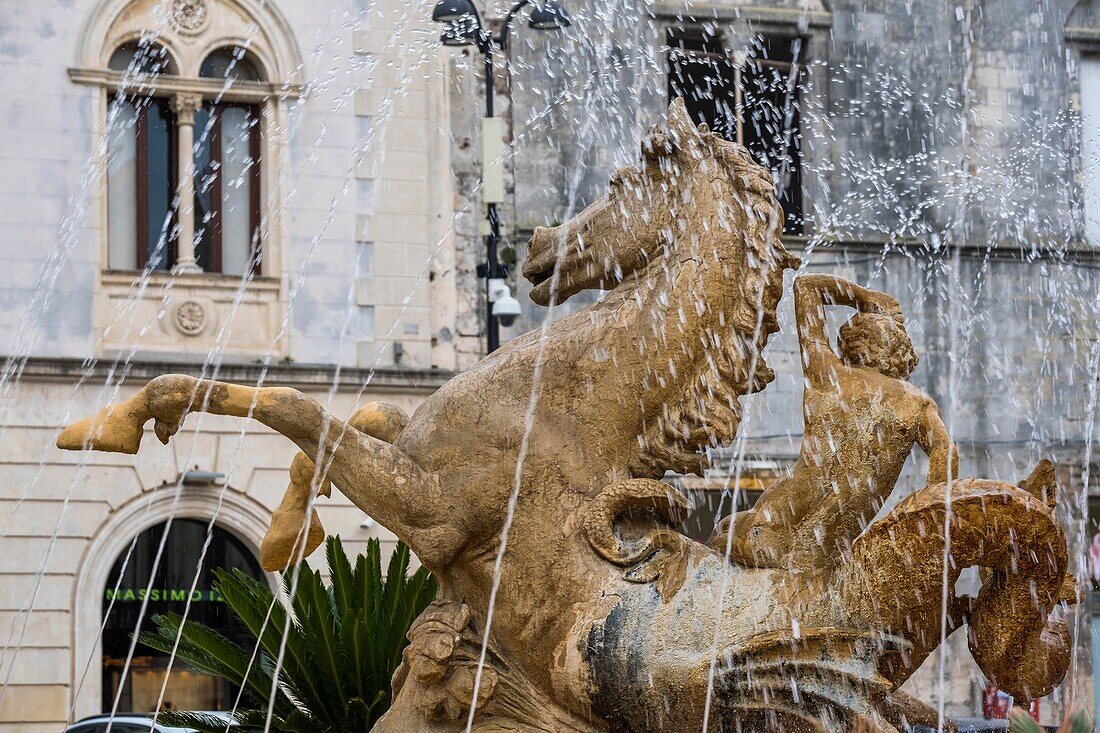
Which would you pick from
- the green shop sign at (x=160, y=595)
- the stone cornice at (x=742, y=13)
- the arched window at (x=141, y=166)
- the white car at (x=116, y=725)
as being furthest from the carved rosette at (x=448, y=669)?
the stone cornice at (x=742, y=13)

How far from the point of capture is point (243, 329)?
16.9 meters

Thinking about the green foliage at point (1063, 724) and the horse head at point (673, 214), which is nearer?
the green foliage at point (1063, 724)

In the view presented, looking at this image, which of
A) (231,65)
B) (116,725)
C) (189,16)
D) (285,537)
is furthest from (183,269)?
Result: (285,537)

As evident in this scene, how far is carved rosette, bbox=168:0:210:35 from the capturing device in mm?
17109

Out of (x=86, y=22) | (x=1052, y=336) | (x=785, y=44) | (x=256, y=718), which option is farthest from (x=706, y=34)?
(x=256, y=718)

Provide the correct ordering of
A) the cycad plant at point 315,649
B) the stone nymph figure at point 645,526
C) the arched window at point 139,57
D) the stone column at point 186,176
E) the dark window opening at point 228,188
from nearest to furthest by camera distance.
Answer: the stone nymph figure at point 645,526 → the cycad plant at point 315,649 → the stone column at point 186,176 → the arched window at point 139,57 → the dark window opening at point 228,188

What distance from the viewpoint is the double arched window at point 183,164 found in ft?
55.6

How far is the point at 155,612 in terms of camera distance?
16062mm

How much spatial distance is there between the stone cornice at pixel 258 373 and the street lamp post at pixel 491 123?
1175 mm

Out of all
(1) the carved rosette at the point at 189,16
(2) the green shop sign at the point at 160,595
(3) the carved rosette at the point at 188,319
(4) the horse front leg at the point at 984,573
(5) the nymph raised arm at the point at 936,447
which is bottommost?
(2) the green shop sign at the point at 160,595

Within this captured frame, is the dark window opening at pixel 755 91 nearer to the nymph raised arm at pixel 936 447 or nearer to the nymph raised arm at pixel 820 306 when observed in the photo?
the nymph raised arm at pixel 820 306

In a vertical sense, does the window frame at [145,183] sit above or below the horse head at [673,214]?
above

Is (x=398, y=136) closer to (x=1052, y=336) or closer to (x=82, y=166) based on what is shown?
(x=82, y=166)

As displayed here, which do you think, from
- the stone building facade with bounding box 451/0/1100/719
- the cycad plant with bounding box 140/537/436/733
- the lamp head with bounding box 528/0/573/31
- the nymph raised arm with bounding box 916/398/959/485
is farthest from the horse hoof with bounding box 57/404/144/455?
the stone building facade with bounding box 451/0/1100/719
